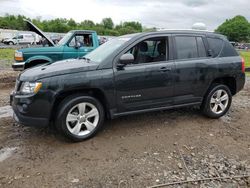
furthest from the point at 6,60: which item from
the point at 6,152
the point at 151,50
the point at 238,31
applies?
the point at 238,31

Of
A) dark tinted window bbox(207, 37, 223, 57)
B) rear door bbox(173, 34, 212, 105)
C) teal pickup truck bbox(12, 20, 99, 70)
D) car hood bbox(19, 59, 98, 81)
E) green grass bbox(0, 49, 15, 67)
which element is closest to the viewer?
car hood bbox(19, 59, 98, 81)

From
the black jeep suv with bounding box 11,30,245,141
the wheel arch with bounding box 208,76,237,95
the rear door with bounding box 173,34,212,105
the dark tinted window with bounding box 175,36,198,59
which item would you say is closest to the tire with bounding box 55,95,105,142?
the black jeep suv with bounding box 11,30,245,141

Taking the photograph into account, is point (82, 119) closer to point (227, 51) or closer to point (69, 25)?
point (227, 51)

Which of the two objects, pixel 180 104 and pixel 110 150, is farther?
pixel 180 104

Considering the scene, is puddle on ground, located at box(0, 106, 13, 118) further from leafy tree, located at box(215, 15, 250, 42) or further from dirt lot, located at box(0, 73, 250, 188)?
leafy tree, located at box(215, 15, 250, 42)

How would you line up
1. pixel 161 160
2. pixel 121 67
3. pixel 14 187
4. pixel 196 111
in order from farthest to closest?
pixel 196 111 → pixel 121 67 → pixel 161 160 → pixel 14 187

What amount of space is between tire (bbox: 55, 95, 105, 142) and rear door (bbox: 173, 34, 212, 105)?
163cm

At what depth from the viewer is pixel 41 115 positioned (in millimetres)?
3627

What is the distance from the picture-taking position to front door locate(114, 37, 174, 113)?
13.3ft

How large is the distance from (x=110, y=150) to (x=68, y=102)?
3.37ft

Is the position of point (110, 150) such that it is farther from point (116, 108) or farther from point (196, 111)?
point (196, 111)

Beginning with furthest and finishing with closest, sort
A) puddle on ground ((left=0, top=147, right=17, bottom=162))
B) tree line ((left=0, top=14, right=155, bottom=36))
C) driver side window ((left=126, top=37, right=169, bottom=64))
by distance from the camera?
tree line ((left=0, top=14, right=155, bottom=36)) < driver side window ((left=126, top=37, right=169, bottom=64)) < puddle on ground ((left=0, top=147, right=17, bottom=162))

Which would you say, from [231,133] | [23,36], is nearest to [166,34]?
[231,133]

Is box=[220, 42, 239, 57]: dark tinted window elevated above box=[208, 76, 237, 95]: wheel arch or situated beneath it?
elevated above
